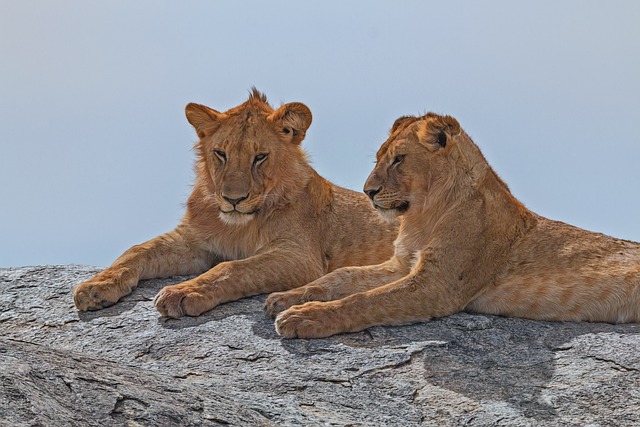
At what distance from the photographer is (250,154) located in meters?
6.59

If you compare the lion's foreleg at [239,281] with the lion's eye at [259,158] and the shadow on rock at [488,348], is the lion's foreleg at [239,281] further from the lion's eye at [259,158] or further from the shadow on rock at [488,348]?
→ the lion's eye at [259,158]

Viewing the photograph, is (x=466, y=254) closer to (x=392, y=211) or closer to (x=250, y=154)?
(x=392, y=211)

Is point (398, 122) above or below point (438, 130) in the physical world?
above

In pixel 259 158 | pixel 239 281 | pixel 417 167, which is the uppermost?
pixel 259 158

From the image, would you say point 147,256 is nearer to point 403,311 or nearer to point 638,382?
point 403,311

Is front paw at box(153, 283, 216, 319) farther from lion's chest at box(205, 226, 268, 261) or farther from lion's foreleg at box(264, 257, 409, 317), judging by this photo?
lion's chest at box(205, 226, 268, 261)

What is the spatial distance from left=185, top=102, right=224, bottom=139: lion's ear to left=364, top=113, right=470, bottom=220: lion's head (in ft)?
4.04

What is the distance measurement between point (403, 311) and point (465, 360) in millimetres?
545

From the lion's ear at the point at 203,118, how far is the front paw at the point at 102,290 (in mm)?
1087

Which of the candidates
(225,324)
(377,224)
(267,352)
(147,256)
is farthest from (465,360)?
(147,256)

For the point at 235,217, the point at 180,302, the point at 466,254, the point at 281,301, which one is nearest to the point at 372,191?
the point at 466,254

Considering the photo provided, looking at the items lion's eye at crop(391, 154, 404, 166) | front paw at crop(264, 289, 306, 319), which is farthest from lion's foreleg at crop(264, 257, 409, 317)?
lion's eye at crop(391, 154, 404, 166)

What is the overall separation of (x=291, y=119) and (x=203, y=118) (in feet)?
1.89

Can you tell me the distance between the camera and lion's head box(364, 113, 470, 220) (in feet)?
20.1
